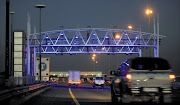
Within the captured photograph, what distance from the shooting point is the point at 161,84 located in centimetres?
1573

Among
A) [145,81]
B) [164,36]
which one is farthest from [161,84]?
[164,36]

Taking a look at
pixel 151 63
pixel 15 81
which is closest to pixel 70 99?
pixel 15 81

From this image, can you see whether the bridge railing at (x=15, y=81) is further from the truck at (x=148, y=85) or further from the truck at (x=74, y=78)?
the truck at (x=74, y=78)

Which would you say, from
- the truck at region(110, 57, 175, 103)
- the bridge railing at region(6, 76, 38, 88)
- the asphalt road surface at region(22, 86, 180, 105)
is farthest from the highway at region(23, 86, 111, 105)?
the truck at region(110, 57, 175, 103)

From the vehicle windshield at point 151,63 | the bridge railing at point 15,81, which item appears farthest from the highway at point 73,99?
the vehicle windshield at point 151,63

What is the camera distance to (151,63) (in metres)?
17.1

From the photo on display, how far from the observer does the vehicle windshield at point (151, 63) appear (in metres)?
16.6

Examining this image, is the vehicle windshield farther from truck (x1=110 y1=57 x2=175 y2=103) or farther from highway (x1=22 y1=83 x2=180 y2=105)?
highway (x1=22 y1=83 x2=180 y2=105)

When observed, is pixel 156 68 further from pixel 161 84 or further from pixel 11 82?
pixel 11 82

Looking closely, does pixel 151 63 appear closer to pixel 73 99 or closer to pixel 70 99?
pixel 73 99

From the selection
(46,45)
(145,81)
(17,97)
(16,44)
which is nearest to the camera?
(145,81)

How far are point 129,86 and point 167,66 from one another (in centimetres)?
209

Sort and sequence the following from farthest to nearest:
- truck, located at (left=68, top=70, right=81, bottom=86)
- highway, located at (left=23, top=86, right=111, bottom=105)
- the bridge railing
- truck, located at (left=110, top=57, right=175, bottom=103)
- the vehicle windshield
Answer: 1. truck, located at (left=68, top=70, right=81, bottom=86)
2. the bridge railing
3. highway, located at (left=23, top=86, right=111, bottom=105)
4. the vehicle windshield
5. truck, located at (left=110, top=57, right=175, bottom=103)

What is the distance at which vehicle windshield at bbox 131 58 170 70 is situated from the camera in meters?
16.6
